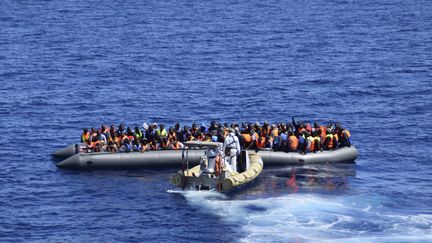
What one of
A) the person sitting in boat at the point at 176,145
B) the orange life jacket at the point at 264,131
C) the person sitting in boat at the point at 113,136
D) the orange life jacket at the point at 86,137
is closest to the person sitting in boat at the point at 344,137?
the orange life jacket at the point at 264,131

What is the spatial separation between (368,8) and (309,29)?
20065 mm

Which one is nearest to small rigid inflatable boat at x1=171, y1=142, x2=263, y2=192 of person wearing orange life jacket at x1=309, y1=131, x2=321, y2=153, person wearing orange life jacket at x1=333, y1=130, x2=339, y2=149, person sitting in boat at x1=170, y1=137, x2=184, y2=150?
person sitting in boat at x1=170, y1=137, x2=184, y2=150

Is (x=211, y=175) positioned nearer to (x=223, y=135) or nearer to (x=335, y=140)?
(x=223, y=135)

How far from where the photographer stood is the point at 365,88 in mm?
94500

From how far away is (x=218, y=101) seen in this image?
→ 90.0 metres

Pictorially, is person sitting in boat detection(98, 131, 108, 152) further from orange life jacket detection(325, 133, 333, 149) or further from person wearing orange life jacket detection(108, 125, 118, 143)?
orange life jacket detection(325, 133, 333, 149)

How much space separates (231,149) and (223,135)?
405 cm

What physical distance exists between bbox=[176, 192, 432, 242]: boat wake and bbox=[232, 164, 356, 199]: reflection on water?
1.52 meters

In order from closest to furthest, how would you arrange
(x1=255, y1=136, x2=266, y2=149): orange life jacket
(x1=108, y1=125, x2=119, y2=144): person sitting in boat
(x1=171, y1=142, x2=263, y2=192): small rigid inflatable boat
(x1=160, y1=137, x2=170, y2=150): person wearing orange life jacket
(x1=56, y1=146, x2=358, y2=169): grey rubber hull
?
A: (x1=171, y1=142, x2=263, y2=192): small rigid inflatable boat, (x1=56, y1=146, x2=358, y2=169): grey rubber hull, (x1=108, y1=125, x2=119, y2=144): person sitting in boat, (x1=160, y1=137, x2=170, y2=150): person wearing orange life jacket, (x1=255, y1=136, x2=266, y2=149): orange life jacket

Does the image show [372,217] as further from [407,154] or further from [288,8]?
[288,8]

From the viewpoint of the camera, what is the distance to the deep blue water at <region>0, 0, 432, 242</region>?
57562 millimetres

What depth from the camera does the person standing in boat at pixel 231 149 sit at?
64438 millimetres

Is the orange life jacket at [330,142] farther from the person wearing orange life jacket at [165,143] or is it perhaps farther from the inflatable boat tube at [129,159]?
the person wearing orange life jacket at [165,143]

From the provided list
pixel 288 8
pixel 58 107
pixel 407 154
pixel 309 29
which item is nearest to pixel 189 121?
pixel 58 107
